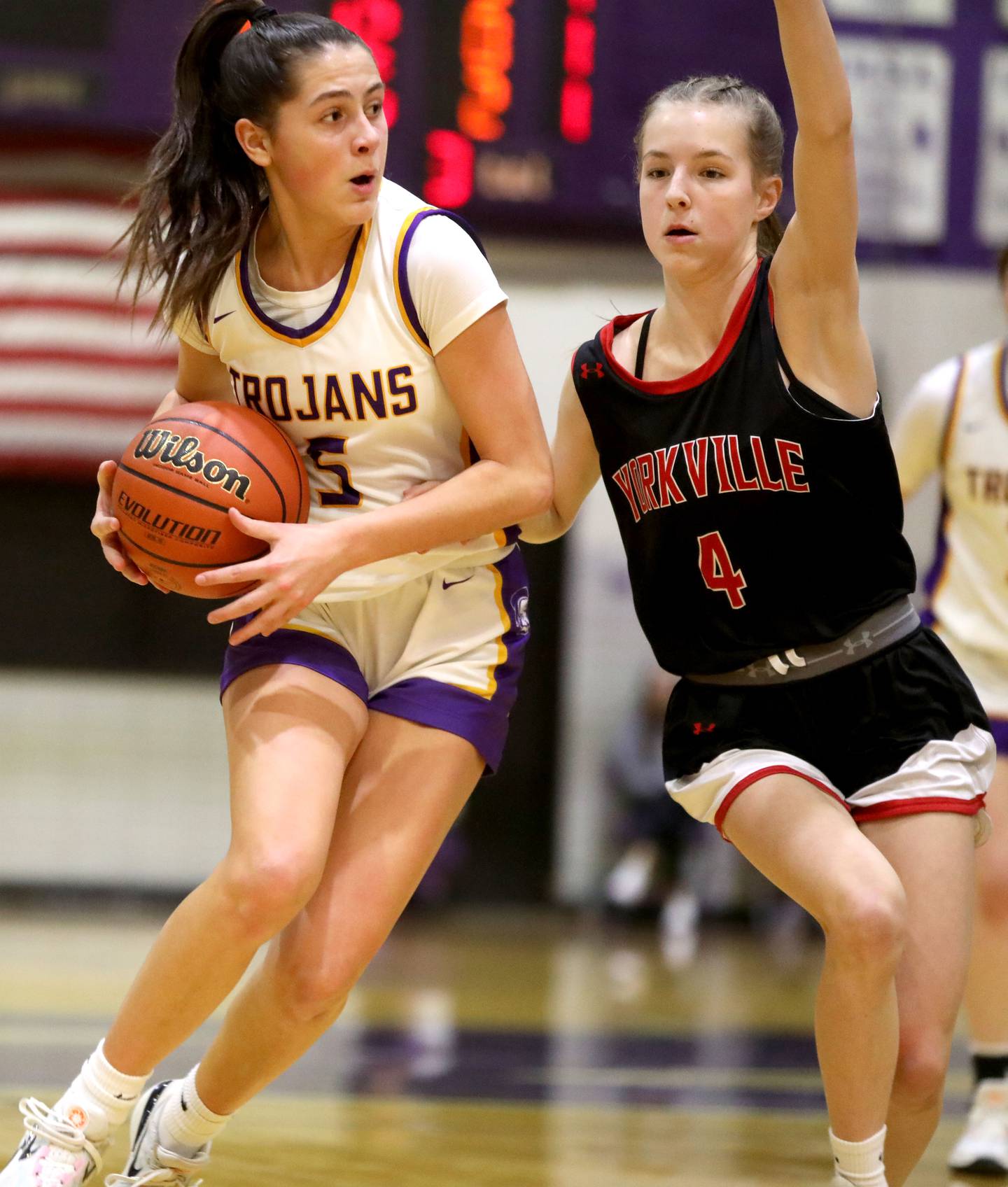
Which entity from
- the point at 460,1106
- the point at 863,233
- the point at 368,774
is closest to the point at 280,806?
the point at 368,774

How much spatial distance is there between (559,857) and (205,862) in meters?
1.92

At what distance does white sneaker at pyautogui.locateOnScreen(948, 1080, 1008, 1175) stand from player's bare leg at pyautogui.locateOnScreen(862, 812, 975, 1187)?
38.5 inches

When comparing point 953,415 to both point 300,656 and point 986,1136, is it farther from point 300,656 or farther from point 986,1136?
point 300,656

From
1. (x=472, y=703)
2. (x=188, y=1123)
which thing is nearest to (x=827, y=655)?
(x=472, y=703)

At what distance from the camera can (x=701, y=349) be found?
2840 millimetres

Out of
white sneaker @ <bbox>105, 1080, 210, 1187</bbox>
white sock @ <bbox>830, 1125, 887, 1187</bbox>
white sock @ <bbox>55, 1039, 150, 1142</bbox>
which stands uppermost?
white sock @ <bbox>55, 1039, 150, 1142</bbox>

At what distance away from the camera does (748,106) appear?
110 inches

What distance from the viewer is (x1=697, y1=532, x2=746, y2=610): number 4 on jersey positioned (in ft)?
9.06

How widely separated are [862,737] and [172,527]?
47.6 inches

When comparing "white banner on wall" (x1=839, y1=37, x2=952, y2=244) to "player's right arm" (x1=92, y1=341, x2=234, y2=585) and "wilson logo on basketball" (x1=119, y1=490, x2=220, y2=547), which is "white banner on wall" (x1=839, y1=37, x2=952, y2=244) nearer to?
"player's right arm" (x1=92, y1=341, x2=234, y2=585)

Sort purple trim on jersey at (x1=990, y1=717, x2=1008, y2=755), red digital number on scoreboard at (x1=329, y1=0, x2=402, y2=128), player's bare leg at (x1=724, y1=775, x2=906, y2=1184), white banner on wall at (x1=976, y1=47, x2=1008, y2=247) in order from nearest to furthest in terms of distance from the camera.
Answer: player's bare leg at (x1=724, y1=775, x2=906, y2=1184)
purple trim on jersey at (x1=990, y1=717, x2=1008, y2=755)
red digital number on scoreboard at (x1=329, y1=0, x2=402, y2=128)
white banner on wall at (x1=976, y1=47, x2=1008, y2=247)

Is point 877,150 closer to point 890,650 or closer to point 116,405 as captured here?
point 116,405

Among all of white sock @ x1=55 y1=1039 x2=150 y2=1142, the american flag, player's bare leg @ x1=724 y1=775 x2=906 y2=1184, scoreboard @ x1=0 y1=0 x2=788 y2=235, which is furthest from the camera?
the american flag

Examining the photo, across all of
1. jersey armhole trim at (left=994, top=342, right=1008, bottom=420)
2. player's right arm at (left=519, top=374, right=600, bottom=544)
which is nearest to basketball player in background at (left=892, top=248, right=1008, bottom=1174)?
jersey armhole trim at (left=994, top=342, right=1008, bottom=420)
